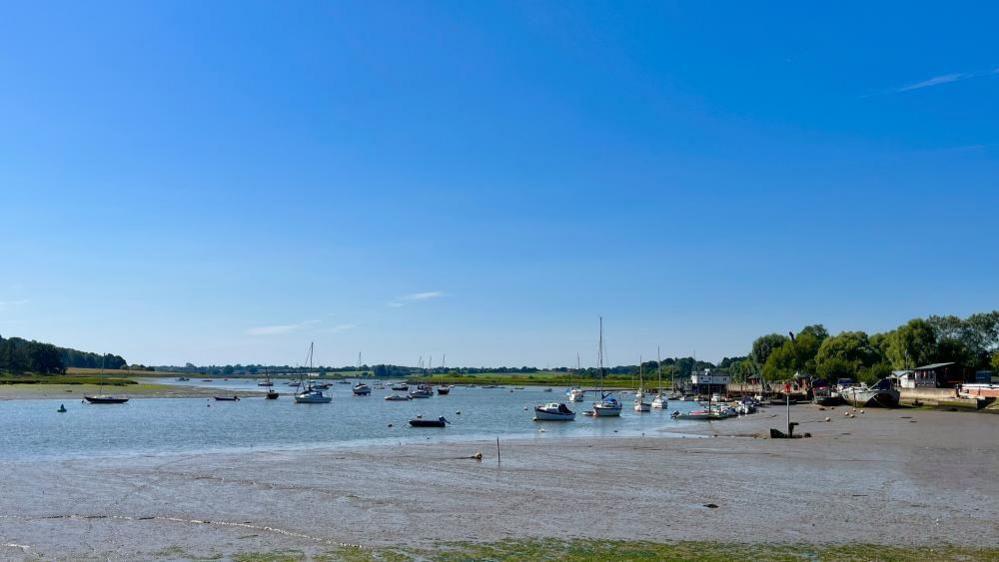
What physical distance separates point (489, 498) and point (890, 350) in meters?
150

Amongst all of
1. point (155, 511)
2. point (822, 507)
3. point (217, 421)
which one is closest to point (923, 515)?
point (822, 507)

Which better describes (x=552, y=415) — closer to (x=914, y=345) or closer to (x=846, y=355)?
(x=914, y=345)

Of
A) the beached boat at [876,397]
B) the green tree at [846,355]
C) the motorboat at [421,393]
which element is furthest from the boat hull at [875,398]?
the motorboat at [421,393]

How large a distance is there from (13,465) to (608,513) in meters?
33.0

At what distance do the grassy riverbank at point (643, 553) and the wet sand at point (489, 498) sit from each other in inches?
37.8

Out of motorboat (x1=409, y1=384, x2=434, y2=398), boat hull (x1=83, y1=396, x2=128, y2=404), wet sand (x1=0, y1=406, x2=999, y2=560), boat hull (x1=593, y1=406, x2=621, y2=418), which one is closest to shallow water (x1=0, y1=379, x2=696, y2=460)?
boat hull (x1=593, y1=406, x2=621, y2=418)

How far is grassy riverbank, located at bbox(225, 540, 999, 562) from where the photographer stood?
71.7 feet

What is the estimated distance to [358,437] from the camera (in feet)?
220

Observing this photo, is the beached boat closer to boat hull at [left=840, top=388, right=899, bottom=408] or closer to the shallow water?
boat hull at [left=840, top=388, right=899, bottom=408]

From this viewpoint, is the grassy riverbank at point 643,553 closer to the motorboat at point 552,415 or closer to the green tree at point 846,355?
the motorboat at point 552,415

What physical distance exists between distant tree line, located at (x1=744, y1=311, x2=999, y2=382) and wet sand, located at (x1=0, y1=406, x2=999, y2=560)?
10840 cm

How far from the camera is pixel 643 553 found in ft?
73.5

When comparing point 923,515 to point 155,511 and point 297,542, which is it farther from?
point 155,511

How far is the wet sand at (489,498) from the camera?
2494 centimetres
